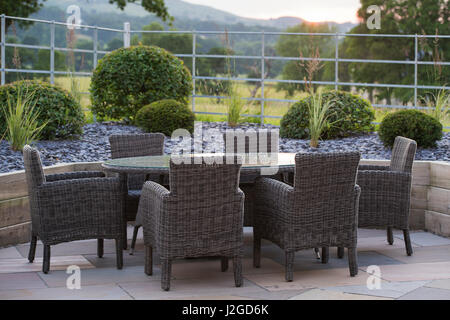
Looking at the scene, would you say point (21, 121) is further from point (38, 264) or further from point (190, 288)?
point (190, 288)

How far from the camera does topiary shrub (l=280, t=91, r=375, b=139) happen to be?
6.45 m

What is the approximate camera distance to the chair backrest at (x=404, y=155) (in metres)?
4.27

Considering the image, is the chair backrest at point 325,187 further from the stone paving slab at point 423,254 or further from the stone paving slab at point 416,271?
the stone paving slab at point 423,254

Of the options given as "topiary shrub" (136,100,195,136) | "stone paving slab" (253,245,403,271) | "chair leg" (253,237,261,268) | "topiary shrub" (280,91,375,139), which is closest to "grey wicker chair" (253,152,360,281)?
"chair leg" (253,237,261,268)

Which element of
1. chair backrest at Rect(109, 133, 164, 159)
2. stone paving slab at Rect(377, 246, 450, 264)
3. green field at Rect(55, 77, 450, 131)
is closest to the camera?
stone paving slab at Rect(377, 246, 450, 264)

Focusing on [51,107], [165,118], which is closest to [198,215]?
[51,107]

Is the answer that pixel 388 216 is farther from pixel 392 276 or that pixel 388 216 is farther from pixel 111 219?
pixel 111 219

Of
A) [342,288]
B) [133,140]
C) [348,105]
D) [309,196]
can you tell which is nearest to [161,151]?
[133,140]

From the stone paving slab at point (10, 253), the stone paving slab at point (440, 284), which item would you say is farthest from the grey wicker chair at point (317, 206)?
the stone paving slab at point (10, 253)

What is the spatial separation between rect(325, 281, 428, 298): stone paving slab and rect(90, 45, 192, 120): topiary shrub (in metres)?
4.33

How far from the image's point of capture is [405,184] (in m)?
4.25

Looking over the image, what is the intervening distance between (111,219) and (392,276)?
65.3 inches

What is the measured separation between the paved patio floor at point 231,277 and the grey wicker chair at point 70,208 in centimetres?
21

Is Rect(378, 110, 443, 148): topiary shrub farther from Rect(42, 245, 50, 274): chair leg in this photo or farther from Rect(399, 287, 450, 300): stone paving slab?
Rect(42, 245, 50, 274): chair leg
